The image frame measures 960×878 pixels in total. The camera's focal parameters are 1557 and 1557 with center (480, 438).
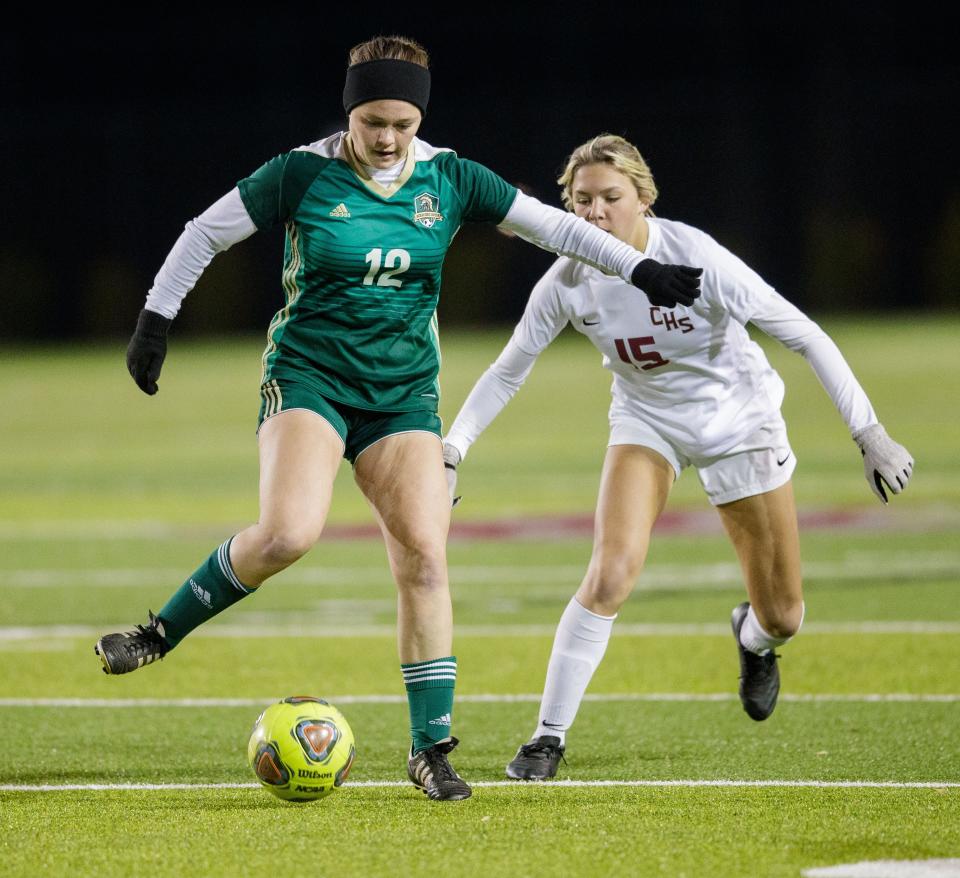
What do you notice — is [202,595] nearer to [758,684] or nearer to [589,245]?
[589,245]

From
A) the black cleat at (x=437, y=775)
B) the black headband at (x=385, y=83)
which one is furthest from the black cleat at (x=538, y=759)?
the black headband at (x=385, y=83)

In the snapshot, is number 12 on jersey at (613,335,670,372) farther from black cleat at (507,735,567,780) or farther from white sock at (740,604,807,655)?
black cleat at (507,735,567,780)

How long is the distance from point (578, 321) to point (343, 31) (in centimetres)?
2903

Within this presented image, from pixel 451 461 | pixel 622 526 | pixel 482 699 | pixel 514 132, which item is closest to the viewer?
pixel 622 526

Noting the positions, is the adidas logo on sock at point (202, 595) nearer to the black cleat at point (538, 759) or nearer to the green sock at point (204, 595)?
the green sock at point (204, 595)

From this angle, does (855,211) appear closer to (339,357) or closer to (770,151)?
(770,151)

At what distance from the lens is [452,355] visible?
28.2m

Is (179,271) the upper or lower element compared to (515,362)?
upper

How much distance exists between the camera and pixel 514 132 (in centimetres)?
3014

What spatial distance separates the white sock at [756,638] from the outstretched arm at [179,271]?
2.56m

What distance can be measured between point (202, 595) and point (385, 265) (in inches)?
47.4

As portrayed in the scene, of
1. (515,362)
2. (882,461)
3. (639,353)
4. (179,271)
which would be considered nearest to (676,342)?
(639,353)

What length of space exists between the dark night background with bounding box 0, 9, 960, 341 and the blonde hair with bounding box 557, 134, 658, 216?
2264cm

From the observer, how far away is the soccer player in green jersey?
4.82 meters
